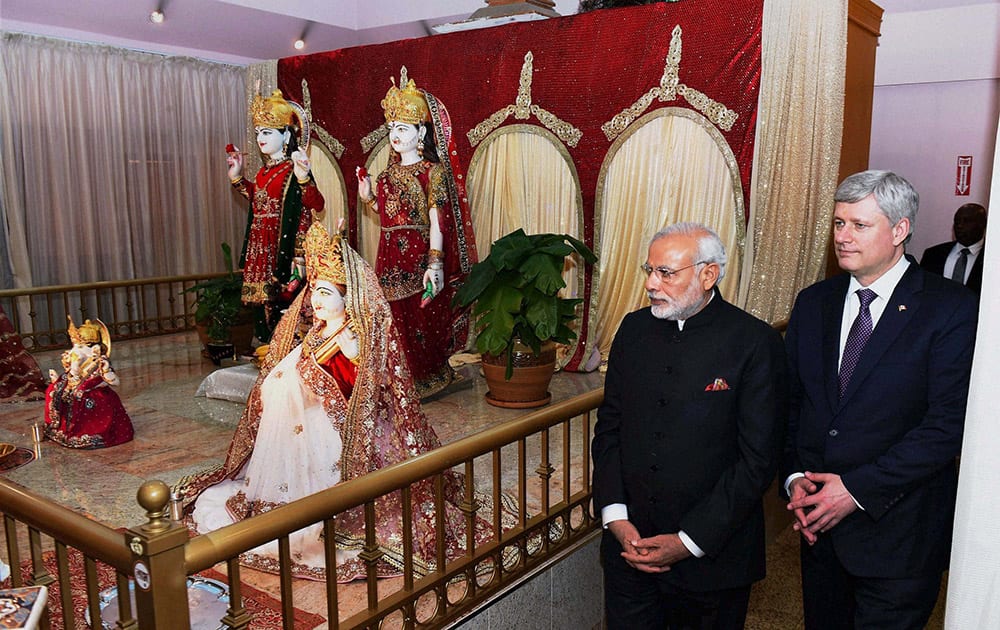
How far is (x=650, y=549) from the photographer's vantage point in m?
2.15

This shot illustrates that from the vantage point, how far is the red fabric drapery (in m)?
5.45

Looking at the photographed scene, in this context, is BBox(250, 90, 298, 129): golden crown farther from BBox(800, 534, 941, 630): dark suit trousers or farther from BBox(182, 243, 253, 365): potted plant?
BBox(800, 534, 941, 630): dark suit trousers

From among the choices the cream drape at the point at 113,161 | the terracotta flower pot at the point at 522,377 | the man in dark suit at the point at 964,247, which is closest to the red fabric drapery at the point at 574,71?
the terracotta flower pot at the point at 522,377

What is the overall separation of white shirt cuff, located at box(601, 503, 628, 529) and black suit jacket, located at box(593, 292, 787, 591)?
15mm

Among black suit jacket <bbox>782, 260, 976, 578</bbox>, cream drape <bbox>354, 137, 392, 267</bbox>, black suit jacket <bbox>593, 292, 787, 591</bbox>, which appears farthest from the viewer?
cream drape <bbox>354, 137, 392, 267</bbox>

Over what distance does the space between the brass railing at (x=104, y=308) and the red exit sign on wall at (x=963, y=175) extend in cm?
678

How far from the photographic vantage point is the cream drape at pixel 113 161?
7.44 meters

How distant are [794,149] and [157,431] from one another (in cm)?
436

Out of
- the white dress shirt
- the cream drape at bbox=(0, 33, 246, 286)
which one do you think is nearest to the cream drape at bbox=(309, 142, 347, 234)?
the cream drape at bbox=(0, 33, 246, 286)

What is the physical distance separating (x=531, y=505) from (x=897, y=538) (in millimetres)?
1820

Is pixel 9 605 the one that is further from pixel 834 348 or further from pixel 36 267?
pixel 36 267

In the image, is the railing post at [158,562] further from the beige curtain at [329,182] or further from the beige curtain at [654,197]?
the beige curtain at [329,182]

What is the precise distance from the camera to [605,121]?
6109mm

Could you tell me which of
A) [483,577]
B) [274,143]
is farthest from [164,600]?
[274,143]
